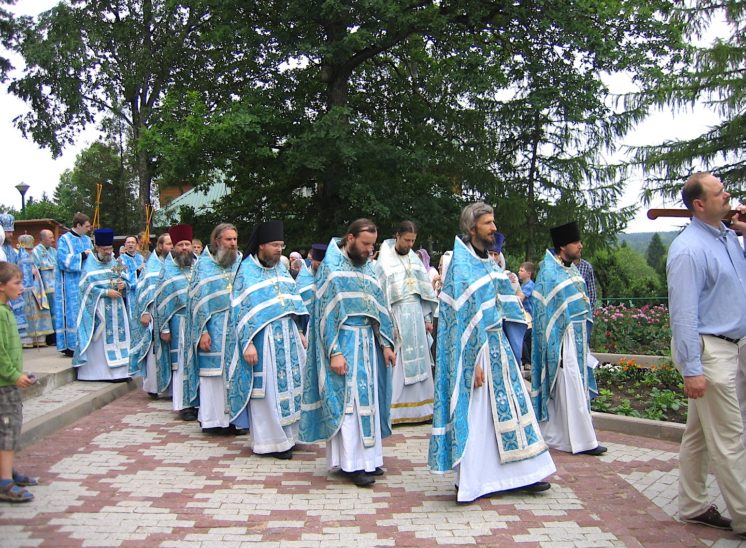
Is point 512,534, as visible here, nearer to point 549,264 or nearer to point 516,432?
point 516,432

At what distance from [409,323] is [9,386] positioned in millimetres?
4607

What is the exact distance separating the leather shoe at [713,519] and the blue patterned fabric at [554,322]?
2.28 meters

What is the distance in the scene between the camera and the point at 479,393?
18.9ft

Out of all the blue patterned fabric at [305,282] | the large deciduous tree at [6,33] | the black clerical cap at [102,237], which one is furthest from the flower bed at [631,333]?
the large deciduous tree at [6,33]

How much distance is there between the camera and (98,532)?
5.04m

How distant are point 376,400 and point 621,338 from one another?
25.7 ft

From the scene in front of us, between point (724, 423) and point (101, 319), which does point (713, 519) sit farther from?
point (101, 319)

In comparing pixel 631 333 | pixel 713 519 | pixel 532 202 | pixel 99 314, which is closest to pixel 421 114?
pixel 532 202

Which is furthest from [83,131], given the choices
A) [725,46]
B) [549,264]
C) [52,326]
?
[549,264]

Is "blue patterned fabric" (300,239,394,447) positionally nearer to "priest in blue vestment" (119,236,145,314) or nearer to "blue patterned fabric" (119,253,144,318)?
"blue patterned fabric" (119,253,144,318)

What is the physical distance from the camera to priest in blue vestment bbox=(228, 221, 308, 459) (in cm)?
733

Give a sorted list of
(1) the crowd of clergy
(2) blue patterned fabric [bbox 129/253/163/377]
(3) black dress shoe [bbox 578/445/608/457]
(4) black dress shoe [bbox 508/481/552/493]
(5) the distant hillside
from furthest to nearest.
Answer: (5) the distant hillside, (2) blue patterned fabric [bbox 129/253/163/377], (3) black dress shoe [bbox 578/445/608/457], (4) black dress shoe [bbox 508/481/552/493], (1) the crowd of clergy

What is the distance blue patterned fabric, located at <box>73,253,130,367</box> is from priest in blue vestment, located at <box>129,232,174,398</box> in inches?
17.3

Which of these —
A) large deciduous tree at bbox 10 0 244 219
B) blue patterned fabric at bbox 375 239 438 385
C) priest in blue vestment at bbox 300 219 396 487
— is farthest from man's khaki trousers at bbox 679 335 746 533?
large deciduous tree at bbox 10 0 244 219
